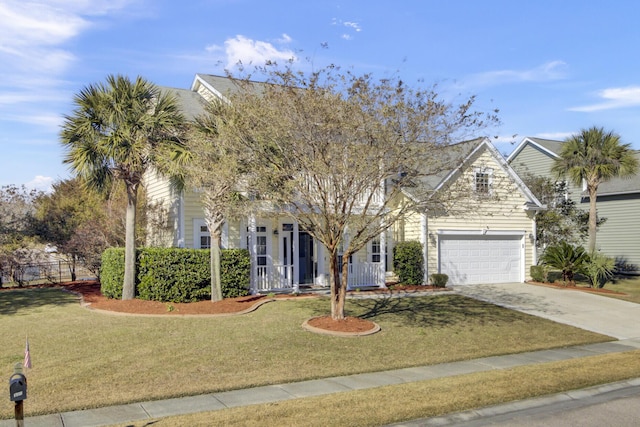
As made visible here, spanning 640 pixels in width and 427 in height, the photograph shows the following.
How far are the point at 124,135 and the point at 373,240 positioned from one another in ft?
34.9

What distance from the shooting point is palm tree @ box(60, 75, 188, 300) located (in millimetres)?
14875

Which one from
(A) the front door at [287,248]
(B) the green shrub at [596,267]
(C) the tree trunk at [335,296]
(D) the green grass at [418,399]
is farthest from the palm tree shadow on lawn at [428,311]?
(B) the green shrub at [596,267]

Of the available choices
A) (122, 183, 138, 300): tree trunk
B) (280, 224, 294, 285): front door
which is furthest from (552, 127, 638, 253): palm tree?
(122, 183, 138, 300): tree trunk

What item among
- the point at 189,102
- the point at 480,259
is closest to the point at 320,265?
the point at 480,259

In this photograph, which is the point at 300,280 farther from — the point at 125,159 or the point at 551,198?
the point at 551,198

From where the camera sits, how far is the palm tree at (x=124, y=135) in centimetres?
1488

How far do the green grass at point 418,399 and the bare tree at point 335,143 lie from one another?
14.1 ft

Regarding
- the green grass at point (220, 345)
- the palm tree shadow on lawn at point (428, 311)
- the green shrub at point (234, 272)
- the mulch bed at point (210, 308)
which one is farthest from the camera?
the green shrub at point (234, 272)

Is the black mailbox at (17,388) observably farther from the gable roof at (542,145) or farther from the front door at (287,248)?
the gable roof at (542,145)

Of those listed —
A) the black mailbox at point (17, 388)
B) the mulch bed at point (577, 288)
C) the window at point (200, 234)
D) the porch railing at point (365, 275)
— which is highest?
the window at point (200, 234)

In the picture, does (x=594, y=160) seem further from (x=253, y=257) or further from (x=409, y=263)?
(x=253, y=257)

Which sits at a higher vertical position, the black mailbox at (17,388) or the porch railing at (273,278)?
the black mailbox at (17,388)

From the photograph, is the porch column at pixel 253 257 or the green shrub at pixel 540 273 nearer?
the porch column at pixel 253 257

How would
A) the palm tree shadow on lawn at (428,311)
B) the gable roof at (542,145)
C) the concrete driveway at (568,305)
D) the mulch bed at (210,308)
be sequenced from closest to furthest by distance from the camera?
the mulch bed at (210,308) → the palm tree shadow on lawn at (428,311) → the concrete driveway at (568,305) → the gable roof at (542,145)
